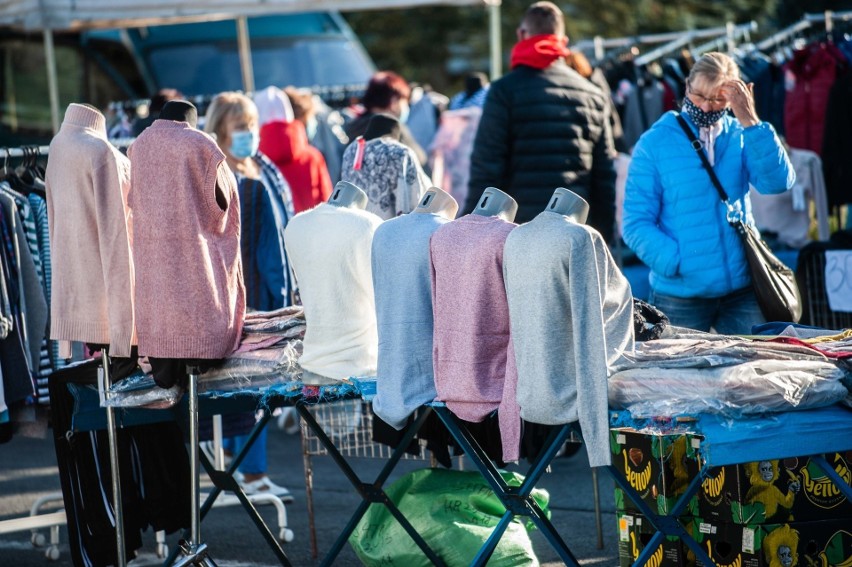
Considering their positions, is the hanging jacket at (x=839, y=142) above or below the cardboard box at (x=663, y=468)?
above

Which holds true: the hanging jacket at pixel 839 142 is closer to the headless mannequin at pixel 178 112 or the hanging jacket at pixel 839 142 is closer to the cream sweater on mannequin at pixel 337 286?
the cream sweater on mannequin at pixel 337 286

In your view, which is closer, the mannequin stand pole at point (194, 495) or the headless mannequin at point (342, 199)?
the headless mannequin at point (342, 199)

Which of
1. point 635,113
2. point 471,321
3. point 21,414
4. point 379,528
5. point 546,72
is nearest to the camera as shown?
point 471,321

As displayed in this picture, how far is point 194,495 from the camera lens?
4.90 meters

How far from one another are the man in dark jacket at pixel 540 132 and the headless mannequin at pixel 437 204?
6.23 feet

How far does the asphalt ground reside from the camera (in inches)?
233

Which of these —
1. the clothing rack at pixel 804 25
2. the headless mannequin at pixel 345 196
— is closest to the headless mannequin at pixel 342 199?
the headless mannequin at pixel 345 196

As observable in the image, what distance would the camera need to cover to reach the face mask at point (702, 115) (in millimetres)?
5363

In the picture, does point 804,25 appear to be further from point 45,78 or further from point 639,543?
point 45,78

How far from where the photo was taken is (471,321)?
421 centimetres

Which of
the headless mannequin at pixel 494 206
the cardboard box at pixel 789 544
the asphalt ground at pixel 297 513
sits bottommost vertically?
the asphalt ground at pixel 297 513

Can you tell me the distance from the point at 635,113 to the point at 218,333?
5.59 meters

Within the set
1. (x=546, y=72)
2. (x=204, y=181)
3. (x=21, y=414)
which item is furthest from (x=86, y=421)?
(x=546, y=72)

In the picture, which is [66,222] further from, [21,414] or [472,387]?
[472,387]
